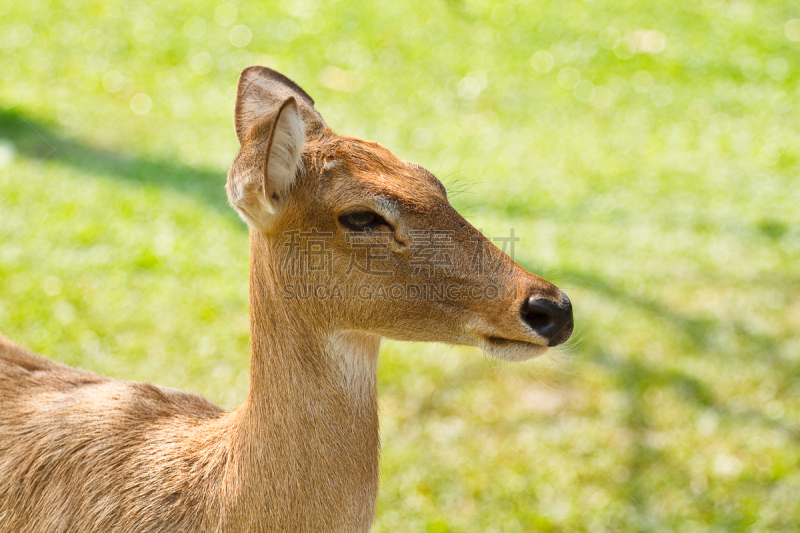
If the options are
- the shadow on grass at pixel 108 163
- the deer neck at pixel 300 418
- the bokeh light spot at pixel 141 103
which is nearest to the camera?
the deer neck at pixel 300 418

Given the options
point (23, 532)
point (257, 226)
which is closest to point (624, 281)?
point (257, 226)

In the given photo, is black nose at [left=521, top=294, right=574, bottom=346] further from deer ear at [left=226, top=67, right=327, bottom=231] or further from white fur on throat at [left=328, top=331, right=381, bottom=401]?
deer ear at [left=226, top=67, right=327, bottom=231]

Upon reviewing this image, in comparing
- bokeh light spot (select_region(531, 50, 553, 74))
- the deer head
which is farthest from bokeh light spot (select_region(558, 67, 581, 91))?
the deer head

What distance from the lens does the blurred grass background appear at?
4.77m

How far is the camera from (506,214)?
6.73 m

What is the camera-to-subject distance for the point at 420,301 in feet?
8.06

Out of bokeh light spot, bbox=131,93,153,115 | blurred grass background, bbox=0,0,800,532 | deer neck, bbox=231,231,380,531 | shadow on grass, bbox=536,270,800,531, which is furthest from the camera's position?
bokeh light spot, bbox=131,93,153,115

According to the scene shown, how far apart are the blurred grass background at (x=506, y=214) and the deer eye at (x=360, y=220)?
2.80ft

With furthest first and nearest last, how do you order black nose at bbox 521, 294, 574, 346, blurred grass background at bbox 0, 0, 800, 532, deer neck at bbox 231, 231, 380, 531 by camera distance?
1. blurred grass background at bbox 0, 0, 800, 532
2. deer neck at bbox 231, 231, 380, 531
3. black nose at bbox 521, 294, 574, 346

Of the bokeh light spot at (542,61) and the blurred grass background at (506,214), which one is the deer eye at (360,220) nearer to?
the blurred grass background at (506,214)

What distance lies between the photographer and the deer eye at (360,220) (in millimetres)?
2383

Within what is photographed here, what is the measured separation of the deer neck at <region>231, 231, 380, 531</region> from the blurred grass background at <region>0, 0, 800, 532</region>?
797 mm

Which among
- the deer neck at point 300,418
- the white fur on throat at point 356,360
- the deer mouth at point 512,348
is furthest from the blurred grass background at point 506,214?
the deer neck at point 300,418

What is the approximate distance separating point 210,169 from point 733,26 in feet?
20.7
